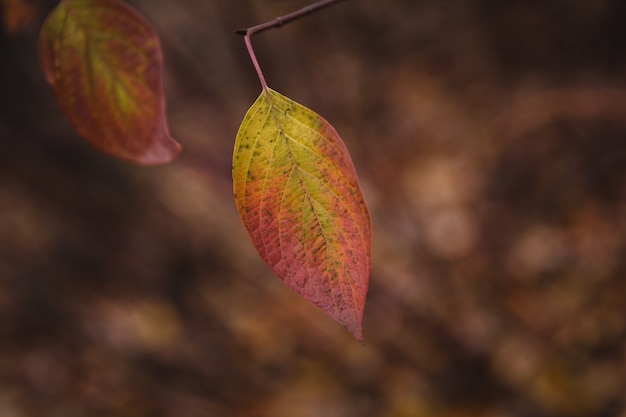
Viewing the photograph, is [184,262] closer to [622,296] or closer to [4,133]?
[4,133]

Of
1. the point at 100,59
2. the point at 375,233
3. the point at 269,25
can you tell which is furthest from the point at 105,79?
the point at 375,233

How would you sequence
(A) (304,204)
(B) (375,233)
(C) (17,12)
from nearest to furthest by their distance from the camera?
(A) (304,204)
(C) (17,12)
(B) (375,233)

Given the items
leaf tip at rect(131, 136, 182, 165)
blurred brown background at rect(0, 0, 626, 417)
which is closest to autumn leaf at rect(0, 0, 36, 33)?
leaf tip at rect(131, 136, 182, 165)

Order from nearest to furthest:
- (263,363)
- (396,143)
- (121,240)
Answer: (263,363) < (121,240) < (396,143)

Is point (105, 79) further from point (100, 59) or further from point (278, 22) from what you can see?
point (278, 22)

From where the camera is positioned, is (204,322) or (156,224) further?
(156,224)

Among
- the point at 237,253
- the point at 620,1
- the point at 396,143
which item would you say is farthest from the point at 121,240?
the point at 620,1

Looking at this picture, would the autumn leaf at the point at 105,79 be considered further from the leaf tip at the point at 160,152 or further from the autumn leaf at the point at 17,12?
the autumn leaf at the point at 17,12
